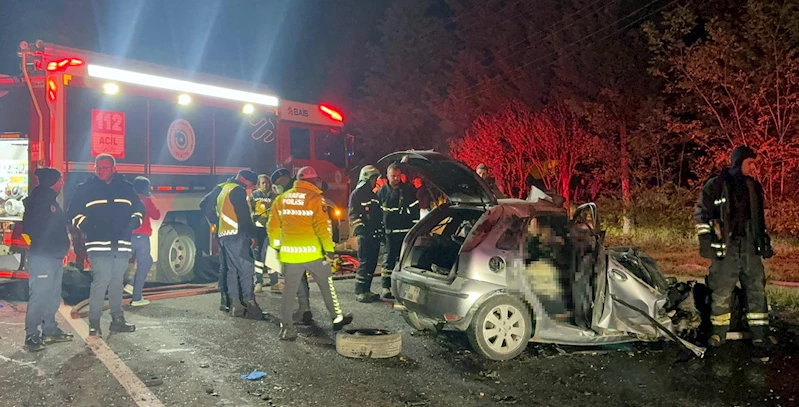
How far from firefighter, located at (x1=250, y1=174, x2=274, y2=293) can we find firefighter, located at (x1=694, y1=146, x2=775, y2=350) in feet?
17.2

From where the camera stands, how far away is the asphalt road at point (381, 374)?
16.6 feet

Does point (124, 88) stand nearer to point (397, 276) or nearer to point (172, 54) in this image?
point (397, 276)

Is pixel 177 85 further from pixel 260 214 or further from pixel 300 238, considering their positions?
pixel 300 238

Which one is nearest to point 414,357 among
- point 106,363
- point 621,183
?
point 106,363

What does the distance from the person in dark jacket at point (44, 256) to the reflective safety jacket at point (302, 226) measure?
205 cm

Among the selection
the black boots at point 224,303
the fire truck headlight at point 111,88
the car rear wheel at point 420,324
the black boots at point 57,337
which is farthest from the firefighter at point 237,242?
the fire truck headlight at point 111,88

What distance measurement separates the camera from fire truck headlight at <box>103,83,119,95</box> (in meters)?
9.54

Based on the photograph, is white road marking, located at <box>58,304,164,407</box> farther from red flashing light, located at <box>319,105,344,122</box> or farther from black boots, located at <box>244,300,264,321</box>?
red flashing light, located at <box>319,105,344,122</box>

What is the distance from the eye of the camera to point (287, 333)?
6844 millimetres

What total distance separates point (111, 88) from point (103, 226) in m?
3.46

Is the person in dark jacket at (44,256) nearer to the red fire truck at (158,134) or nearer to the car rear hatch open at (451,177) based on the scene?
the red fire truck at (158,134)

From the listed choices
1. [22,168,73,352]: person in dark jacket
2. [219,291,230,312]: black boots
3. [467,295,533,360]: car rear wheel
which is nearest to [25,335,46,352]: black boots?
[22,168,73,352]: person in dark jacket

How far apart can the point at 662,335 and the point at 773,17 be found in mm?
8729

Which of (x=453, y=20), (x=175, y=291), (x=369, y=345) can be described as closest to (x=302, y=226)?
(x=369, y=345)
